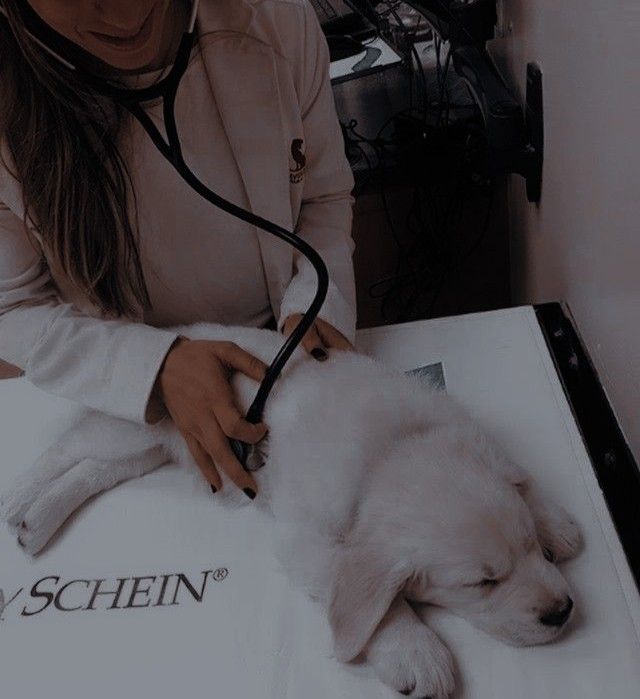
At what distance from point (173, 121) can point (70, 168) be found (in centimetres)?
15

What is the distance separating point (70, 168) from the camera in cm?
84

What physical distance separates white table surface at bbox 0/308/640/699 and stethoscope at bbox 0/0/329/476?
13cm

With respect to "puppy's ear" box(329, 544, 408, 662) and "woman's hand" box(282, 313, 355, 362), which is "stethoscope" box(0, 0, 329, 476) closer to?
"woman's hand" box(282, 313, 355, 362)

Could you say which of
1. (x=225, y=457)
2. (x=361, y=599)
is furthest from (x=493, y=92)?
(x=361, y=599)

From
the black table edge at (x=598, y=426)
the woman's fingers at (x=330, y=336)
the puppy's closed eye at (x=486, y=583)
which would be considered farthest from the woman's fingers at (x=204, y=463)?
the black table edge at (x=598, y=426)

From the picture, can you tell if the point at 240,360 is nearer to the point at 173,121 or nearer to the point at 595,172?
the point at 173,121

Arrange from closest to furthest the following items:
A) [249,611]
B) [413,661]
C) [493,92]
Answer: [413,661] → [249,611] → [493,92]

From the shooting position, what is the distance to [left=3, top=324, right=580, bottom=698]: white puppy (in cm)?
65

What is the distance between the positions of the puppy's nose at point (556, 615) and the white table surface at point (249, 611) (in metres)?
0.03

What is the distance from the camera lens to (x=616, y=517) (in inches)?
29.3

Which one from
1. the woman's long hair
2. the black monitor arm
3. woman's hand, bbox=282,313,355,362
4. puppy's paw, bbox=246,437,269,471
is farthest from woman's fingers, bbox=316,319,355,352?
the black monitor arm

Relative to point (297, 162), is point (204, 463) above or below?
below

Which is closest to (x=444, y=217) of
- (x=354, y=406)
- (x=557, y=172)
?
(x=557, y=172)

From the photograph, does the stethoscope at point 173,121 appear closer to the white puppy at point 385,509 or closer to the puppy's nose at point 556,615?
the white puppy at point 385,509
